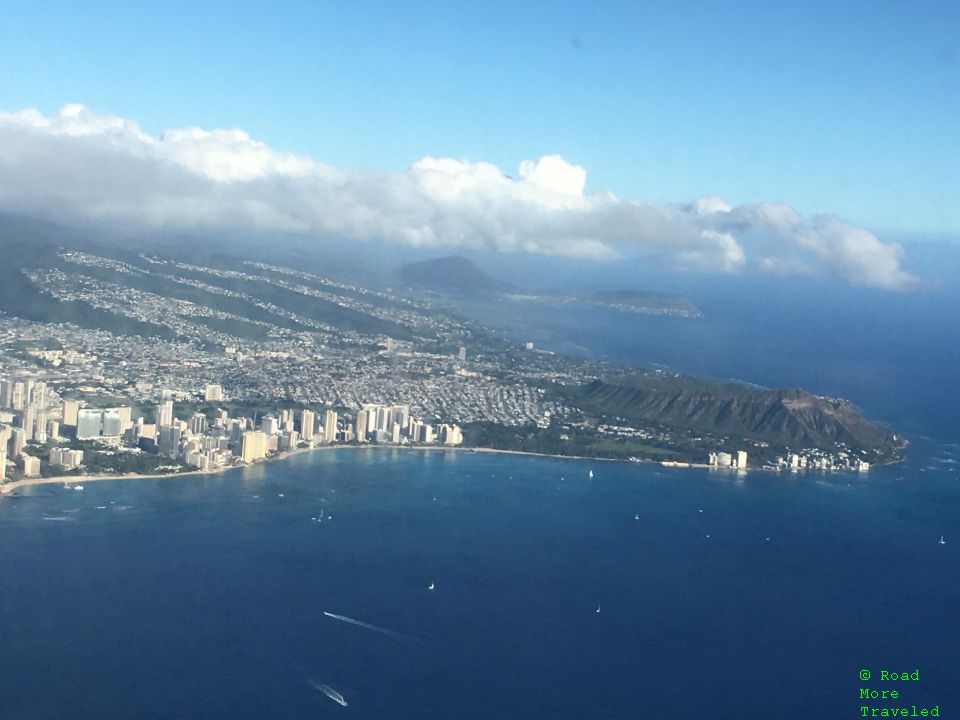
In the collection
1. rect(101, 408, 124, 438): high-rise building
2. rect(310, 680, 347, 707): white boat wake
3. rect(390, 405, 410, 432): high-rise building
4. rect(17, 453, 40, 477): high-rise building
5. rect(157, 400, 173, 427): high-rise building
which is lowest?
rect(310, 680, 347, 707): white boat wake

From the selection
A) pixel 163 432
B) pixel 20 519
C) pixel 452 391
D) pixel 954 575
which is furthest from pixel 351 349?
pixel 954 575

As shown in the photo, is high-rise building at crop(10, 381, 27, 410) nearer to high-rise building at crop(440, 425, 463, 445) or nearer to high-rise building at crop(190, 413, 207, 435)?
high-rise building at crop(190, 413, 207, 435)

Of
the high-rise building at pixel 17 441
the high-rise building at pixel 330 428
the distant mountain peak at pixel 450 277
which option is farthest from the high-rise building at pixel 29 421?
the distant mountain peak at pixel 450 277

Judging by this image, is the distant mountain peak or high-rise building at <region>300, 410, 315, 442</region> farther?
the distant mountain peak

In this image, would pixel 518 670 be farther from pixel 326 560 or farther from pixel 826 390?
pixel 826 390

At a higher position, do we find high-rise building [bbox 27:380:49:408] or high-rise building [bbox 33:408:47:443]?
high-rise building [bbox 27:380:49:408]

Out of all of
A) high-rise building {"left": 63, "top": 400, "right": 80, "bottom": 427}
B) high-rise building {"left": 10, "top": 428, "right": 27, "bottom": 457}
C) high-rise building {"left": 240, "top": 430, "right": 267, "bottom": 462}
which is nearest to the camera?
high-rise building {"left": 10, "top": 428, "right": 27, "bottom": 457}

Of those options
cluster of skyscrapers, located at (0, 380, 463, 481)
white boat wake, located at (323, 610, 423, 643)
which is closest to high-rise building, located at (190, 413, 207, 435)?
cluster of skyscrapers, located at (0, 380, 463, 481)

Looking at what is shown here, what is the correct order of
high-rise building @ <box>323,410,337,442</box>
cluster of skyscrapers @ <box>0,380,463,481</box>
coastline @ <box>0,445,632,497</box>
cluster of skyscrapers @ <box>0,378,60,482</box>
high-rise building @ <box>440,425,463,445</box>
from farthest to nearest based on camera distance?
high-rise building @ <box>440,425,463,445</box> < high-rise building @ <box>323,410,337,442</box> < cluster of skyscrapers @ <box>0,380,463,481</box> < cluster of skyscrapers @ <box>0,378,60,482</box> < coastline @ <box>0,445,632,497</box>
